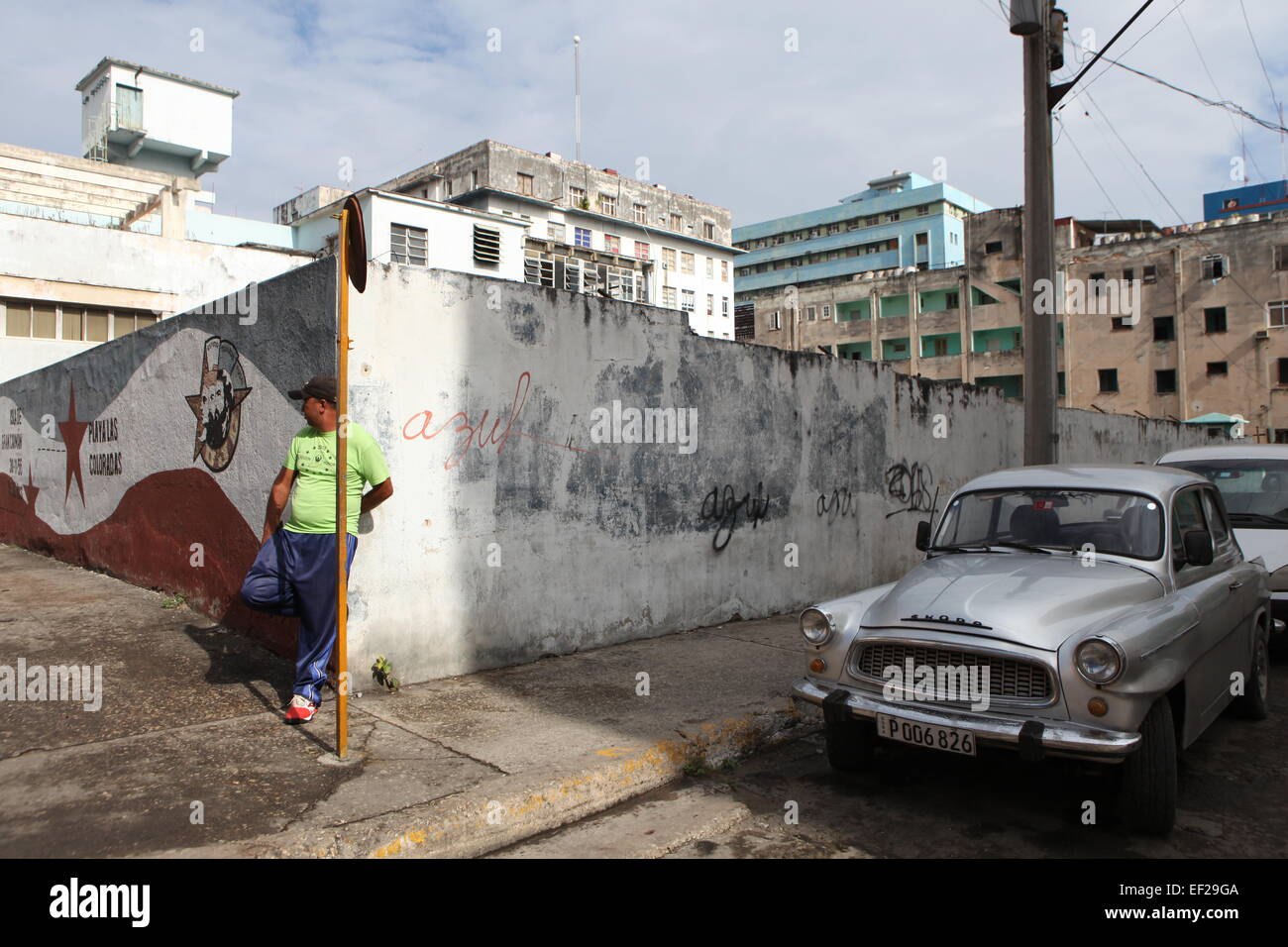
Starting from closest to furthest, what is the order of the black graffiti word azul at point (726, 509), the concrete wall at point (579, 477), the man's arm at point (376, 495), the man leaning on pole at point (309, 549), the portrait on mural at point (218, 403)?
the man leaning on pole at point (309, 549) → the man's arm at point (376, 495) → the concrete wall at point (579, 477) → the portrait on mural at point (218, 403) → the black graffiti word azul at point (726, 509)

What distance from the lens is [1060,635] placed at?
3.60 meters

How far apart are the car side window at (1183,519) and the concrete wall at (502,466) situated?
371 cm

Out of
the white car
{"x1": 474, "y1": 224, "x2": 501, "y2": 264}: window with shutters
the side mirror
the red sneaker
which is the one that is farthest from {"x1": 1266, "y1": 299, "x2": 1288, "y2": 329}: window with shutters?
the red sneaker

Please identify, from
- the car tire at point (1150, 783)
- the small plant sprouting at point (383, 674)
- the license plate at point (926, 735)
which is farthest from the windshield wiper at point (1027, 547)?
the small plant sprouting at point (383, 674)

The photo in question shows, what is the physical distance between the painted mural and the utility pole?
676 centimetres

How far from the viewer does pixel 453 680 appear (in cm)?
A: 570

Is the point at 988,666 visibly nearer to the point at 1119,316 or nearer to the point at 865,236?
the point at 1119,316

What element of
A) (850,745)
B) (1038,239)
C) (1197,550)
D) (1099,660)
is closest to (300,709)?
(850,745)

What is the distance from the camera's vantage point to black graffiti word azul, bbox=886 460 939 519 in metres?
10.1

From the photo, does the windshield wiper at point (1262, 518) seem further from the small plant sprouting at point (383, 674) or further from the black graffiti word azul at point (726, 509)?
the small plant sprouting at point (383, 674)

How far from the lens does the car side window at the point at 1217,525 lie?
5.00m

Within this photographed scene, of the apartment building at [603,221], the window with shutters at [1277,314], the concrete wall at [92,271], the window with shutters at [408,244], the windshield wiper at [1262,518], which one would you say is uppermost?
the apartment building at [603,221]

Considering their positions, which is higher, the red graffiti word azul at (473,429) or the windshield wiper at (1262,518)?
the red graffiti word azul at (473,429)

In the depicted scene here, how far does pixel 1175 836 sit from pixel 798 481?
5.31 m
